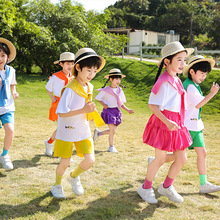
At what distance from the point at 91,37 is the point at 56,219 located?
17076 millimetres

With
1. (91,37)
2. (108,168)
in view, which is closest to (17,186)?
(108,168)

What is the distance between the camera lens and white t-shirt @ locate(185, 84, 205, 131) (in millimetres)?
3672

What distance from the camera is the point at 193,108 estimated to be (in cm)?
376

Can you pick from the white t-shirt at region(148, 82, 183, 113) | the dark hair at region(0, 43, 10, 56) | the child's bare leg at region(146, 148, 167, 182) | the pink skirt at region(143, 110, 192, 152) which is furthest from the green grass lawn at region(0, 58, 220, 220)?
the dark hair at region(0, 43, 10, 56)

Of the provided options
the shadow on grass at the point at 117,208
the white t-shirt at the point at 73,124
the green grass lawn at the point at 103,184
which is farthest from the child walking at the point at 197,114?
the white t-shirt at the point at 73,124

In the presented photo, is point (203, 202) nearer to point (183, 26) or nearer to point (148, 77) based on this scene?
point (148, 77)

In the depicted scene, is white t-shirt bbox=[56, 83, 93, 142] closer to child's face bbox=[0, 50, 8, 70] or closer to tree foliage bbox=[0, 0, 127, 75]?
child's face bbox=[0, 50, 8, 70]

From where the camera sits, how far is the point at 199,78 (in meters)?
3.80

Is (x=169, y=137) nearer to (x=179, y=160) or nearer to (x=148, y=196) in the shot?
(x=179, y=160)

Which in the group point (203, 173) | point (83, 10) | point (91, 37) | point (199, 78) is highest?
point (83, 10)

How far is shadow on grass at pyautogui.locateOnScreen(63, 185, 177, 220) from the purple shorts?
2.21 m

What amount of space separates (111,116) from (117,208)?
8.83 ft

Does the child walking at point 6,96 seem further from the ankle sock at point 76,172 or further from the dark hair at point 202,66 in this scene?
the dark hair at point 202,66

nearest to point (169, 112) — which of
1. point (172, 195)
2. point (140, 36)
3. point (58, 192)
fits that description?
point (172, 195)
